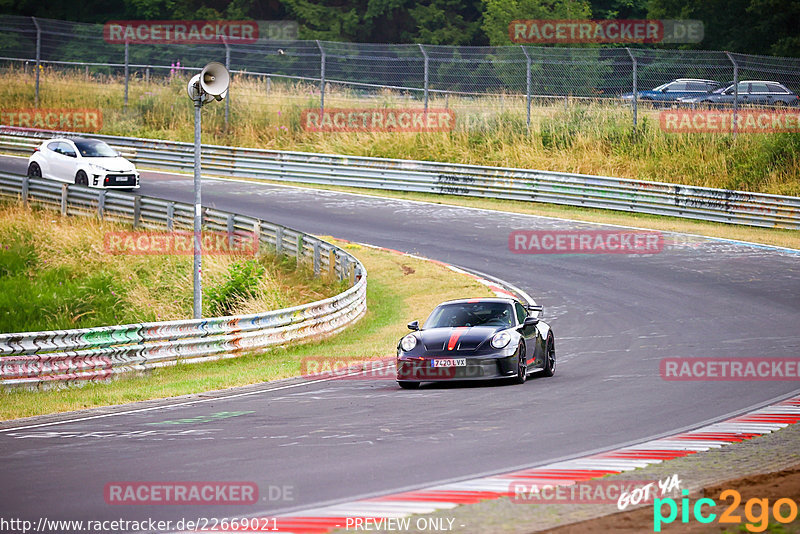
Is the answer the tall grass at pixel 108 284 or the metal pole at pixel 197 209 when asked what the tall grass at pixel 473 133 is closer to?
the tall grass at pixel 108 284

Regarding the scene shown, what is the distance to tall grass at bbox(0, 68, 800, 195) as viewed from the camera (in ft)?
113

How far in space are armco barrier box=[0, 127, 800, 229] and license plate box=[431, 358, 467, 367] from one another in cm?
1889

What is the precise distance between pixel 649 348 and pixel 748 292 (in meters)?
6.14

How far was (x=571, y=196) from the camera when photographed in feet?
111

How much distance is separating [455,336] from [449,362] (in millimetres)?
450

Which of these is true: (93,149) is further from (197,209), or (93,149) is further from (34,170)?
(197,209)

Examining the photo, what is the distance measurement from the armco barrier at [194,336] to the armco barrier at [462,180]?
423 inches

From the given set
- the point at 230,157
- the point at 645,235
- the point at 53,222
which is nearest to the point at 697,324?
the point at 645,235

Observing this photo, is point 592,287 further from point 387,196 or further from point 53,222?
point 53,222

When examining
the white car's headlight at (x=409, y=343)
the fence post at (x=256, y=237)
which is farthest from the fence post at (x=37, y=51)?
the white car's headlight at (x=409, y=343)

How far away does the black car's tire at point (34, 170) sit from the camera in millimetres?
35281

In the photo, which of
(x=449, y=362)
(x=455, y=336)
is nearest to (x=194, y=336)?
(x=455, y=336)

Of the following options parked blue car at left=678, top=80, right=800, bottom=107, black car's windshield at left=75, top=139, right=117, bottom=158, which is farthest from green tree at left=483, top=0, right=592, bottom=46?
black car's windshield at left=75, top=139, right=117, bottom=158

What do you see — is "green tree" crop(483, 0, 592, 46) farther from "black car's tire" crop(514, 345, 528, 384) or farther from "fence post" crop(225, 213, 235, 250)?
"black car's tire" crop(514, 345, 528, 384)
